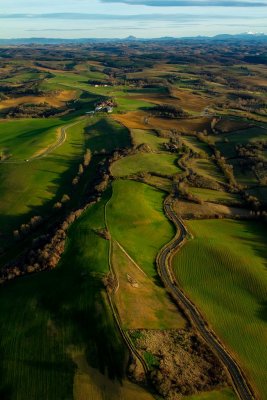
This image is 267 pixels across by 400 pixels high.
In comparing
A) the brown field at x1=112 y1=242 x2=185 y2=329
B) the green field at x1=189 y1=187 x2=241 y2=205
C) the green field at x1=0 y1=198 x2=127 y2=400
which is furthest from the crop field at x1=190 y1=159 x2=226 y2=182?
the brown field at x1=112 y1=242 x2=185 y2=329

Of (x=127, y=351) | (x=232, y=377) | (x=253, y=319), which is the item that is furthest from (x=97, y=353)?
(x=253, y=319)

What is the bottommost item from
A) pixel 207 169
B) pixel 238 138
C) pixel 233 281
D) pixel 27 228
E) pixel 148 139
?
pixel 27 228

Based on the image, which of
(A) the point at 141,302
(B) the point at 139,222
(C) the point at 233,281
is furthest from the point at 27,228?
(C) the point at 233,281

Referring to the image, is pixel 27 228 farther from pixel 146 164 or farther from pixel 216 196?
pixel 216 196

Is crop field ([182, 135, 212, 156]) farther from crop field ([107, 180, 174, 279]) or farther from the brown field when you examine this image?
the brown field

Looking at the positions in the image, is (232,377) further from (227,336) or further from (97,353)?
(97,353)

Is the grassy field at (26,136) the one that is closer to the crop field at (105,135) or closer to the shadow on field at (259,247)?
the crop field at (105,135)

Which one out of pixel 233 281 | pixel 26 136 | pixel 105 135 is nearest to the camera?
pixel 233 281
